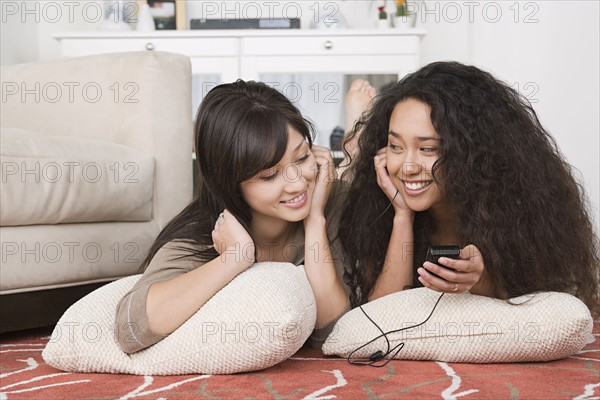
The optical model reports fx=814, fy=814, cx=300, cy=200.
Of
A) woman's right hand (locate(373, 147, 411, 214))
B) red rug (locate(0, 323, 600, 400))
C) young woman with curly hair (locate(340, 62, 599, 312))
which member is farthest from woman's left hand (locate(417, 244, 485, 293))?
woman's right hand (locate(373, 147, 411, 214))

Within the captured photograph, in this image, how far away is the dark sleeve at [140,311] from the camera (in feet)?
4.90

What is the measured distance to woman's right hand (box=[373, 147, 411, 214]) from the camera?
1759mm

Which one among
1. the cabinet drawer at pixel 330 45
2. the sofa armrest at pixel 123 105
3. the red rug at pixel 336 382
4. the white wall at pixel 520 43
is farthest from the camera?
the cabinet drawer at pixel 330 45

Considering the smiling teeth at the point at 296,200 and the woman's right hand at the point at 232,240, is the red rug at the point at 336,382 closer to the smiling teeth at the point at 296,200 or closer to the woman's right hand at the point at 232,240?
the woman's right hand at the point at 232,240

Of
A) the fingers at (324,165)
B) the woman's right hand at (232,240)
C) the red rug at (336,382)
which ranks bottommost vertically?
the red rug at (336,382)

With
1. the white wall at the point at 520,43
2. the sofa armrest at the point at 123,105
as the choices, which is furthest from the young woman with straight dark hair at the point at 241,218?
the white wall at the point at 520,43

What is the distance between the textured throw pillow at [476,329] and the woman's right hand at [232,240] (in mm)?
256

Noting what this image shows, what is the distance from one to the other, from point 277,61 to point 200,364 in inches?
90.4

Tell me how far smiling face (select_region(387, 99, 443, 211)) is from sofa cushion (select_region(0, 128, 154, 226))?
0.76m

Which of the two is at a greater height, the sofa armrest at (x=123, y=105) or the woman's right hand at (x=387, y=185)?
the sofa armrest at (x=123, y=105)

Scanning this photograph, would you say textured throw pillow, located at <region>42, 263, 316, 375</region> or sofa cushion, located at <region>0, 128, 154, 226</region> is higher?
sofa cushion, located at <region>0, 128, 154, 226</region>

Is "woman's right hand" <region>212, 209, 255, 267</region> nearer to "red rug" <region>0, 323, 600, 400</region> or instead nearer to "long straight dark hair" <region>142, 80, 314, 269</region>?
"long straight dark hair" <region>142, 80, 314, 269</region>

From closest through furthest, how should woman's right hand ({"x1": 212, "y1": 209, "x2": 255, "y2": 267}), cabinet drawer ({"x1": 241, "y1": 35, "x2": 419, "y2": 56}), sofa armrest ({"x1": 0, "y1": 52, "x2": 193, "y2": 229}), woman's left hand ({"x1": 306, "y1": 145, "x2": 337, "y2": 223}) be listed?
woman's right hand ({"x1": 212, "y1": 209, "x2": 255, "y2": 267})
woman's left hand ({"x1": 306, "y1": 145, "x2": 337, "y2": 223})
sofa armrest ({"x1": 0, "y1": 52, "x2": 193, "y2": 229})
cabinet drawer ({"x1": 241, "y1": 35, "x2": 419, "y2": 56})

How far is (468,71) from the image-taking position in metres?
1.77
